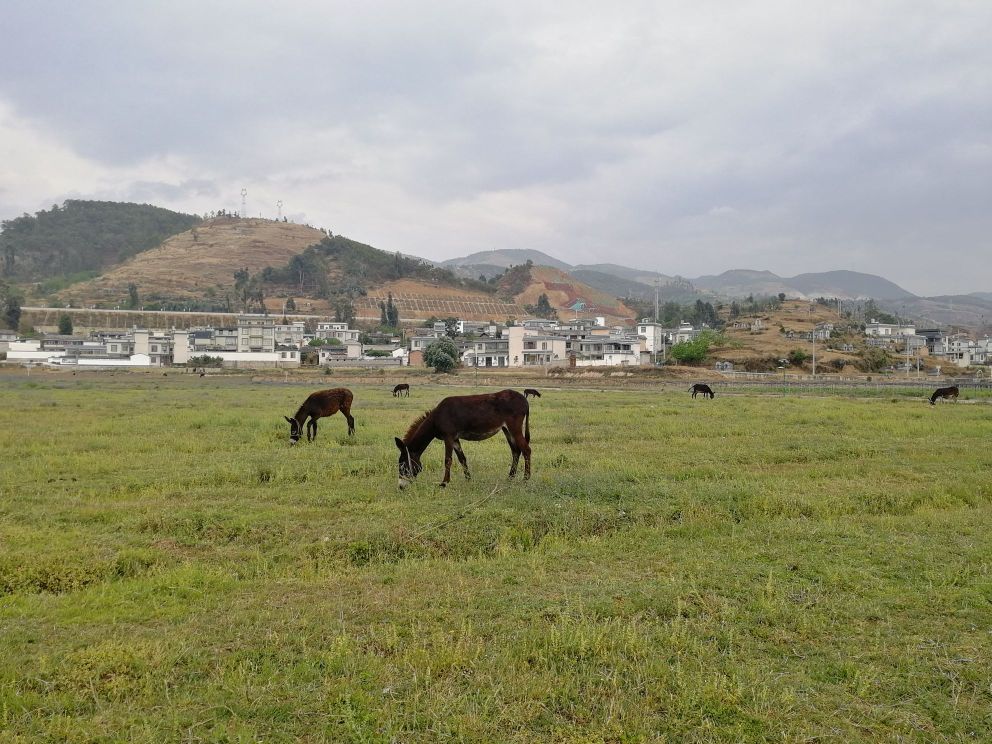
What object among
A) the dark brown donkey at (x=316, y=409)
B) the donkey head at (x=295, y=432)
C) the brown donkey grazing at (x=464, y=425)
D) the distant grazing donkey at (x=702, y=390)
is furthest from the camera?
the distant grazing donkey at (x=702, y=390)

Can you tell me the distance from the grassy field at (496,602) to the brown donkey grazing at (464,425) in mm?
584

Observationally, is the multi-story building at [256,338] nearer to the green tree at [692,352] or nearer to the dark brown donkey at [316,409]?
the green tree at [692,352]

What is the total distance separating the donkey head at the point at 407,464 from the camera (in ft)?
41.7

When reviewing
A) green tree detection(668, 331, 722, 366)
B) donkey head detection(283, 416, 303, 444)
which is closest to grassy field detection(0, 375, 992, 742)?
donkey head detection(283, 416, 303, 444)

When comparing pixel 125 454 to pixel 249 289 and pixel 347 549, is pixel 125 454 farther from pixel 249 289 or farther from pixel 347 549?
pixel 249 289

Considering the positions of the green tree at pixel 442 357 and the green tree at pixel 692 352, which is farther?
the green tree at pixel 692 352

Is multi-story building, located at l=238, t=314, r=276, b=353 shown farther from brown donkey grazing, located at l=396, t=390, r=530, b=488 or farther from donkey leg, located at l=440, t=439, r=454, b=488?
donkey leg, located at l=440, t=439, r=454, b=488

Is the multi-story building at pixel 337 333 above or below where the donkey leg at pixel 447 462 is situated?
above

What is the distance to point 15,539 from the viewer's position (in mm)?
9102

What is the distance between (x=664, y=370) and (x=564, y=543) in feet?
220

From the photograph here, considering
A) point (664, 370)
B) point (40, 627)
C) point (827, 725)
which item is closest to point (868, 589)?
point (827, 725)

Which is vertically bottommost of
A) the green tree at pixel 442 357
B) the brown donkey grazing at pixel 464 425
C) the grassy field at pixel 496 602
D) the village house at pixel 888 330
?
the grassy field at pixel 496 602

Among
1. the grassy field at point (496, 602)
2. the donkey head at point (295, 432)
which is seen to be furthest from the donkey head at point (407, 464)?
the donkey head at point (295, 432)

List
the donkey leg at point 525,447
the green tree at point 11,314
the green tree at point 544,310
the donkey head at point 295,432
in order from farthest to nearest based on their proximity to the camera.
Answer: the green tree at point 544,310, the green tree at point 11,314, the donkey head at point 295,432, the donkey leg at point 525,447
